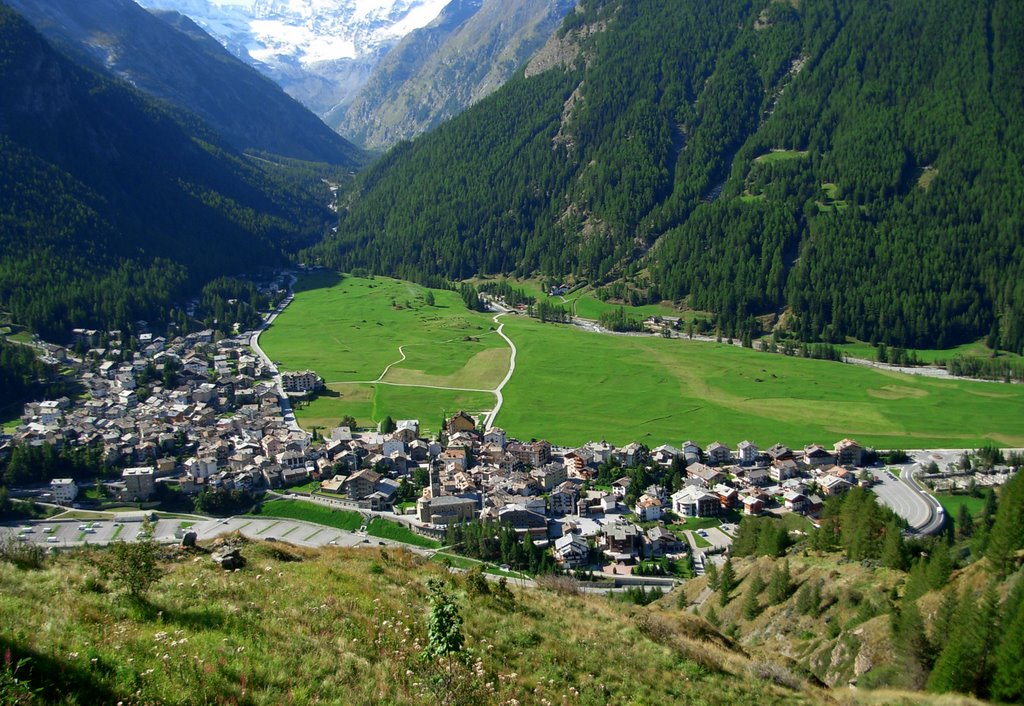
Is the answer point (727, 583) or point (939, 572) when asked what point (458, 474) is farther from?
point (939, 572)

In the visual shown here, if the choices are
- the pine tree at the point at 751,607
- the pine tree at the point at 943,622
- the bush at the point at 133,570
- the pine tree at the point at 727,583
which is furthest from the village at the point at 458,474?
the bush at the point at 133,570

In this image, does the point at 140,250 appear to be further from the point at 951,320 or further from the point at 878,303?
the point at 951,320

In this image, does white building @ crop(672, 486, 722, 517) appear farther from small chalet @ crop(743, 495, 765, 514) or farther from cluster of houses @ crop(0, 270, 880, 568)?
small chalet @ crop(743, 495, 765, 514)

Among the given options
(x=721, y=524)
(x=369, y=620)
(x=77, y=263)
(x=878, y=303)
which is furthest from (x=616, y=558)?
(x=77, y=263)

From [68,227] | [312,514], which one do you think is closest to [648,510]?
[312,514]

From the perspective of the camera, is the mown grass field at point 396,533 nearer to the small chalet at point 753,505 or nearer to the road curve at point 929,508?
the small chalet at point 753,505

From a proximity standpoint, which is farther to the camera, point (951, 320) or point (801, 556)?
point (951, 320)

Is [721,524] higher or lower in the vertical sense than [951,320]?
lower
